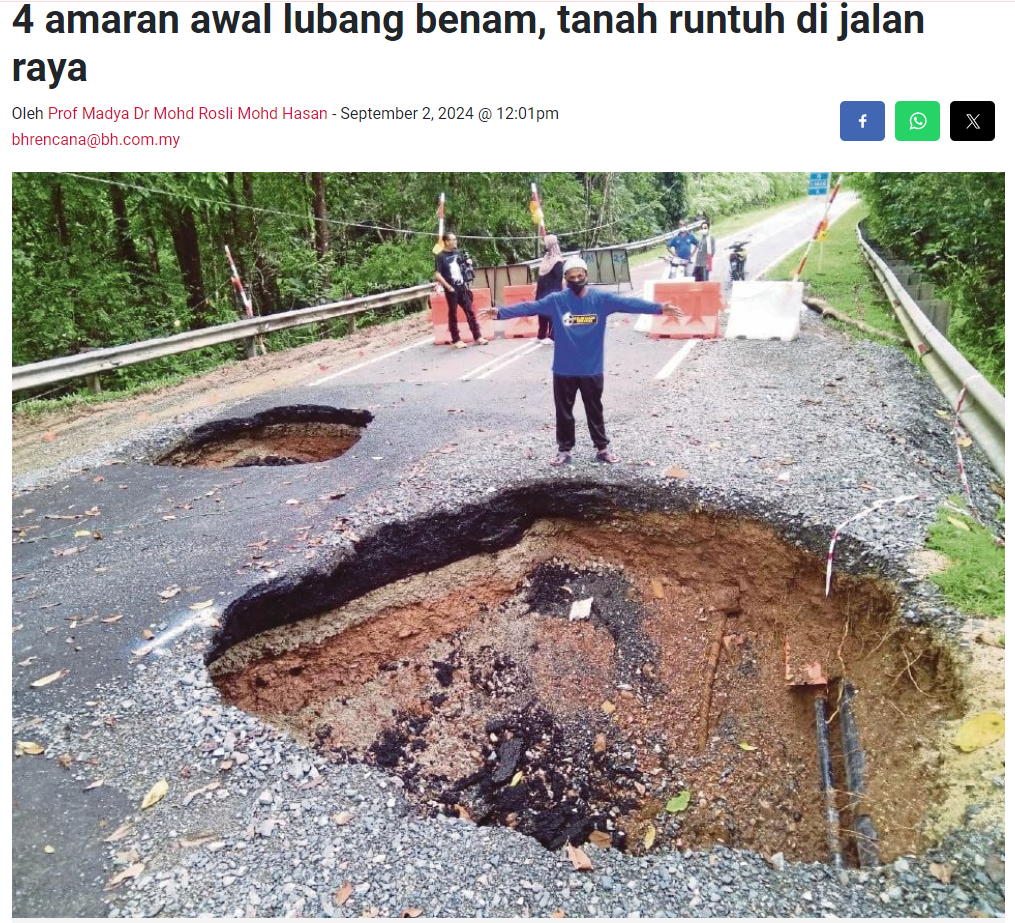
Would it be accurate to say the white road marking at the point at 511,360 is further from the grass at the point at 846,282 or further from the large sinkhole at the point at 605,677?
the grass at the point at 846,282

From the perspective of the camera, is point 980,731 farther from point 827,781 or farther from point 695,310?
point 695,310

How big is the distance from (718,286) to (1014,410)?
7674 mm

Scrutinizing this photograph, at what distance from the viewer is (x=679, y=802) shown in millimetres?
4395

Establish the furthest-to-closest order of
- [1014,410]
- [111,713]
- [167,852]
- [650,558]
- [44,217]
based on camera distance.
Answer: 1. [44,217]
2. [650,558]
3. [1014,410]
4. [111,713]
5. [167,852]

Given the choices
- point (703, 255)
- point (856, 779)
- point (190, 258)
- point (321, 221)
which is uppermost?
point (321, 221)

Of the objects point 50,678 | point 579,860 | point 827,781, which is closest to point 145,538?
point 50,678

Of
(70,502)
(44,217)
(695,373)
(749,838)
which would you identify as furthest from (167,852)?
(44,217)

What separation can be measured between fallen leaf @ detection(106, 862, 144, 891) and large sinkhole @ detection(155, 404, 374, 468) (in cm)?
545

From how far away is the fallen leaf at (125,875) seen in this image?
2721 mm

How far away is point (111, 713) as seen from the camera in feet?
11.8

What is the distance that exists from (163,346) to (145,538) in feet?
20.0

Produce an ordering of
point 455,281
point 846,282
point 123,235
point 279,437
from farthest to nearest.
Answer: point 846,282
point 123,235
point 455,281
point 279,437

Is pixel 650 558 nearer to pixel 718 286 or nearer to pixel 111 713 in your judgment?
pixel 111 713
